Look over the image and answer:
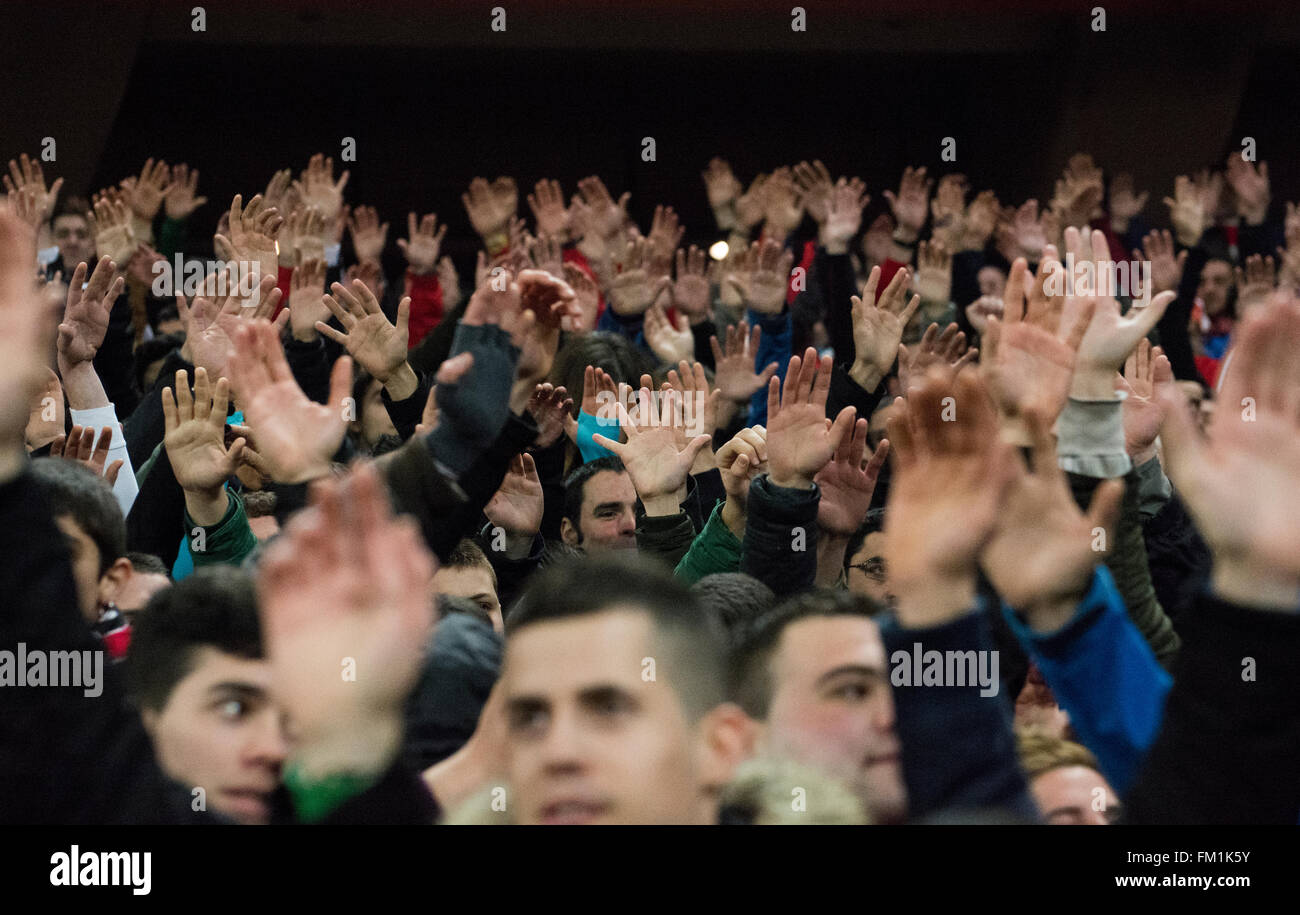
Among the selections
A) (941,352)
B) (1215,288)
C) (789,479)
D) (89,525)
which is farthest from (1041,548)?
(1215,288)

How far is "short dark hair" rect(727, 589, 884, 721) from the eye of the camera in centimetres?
155

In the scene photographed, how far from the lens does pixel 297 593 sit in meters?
1.19

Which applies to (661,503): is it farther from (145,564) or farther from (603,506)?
(145,564)

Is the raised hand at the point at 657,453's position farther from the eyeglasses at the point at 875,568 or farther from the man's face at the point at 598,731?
the man's face at the point at 598,731

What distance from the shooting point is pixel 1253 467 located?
122 cm

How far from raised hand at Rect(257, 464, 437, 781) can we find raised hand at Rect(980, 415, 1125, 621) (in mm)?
526

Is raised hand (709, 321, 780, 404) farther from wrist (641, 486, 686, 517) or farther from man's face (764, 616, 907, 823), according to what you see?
man's face (764, 616, 907, 823)

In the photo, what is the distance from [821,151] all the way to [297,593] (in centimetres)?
759

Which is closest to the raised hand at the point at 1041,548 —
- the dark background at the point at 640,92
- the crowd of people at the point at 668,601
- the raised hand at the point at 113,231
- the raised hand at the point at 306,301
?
the crowd of people at the point at 668,601

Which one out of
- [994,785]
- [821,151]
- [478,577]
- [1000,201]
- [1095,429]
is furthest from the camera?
[821,151]

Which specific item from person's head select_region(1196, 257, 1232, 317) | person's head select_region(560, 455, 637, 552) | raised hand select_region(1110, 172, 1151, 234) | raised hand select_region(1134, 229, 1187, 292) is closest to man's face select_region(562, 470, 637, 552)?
person's head select_region(560, 455, 637, 552)

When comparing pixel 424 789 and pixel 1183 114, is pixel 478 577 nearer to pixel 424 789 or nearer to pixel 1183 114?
pixel 424 789

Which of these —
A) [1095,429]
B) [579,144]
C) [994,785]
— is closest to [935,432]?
[994,785]
